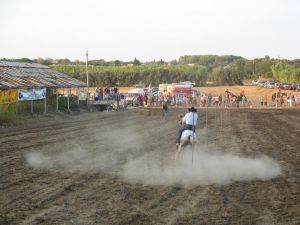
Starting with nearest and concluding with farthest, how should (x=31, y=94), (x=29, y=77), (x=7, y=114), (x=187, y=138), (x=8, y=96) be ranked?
(x=187, y=138), (x=7, y=114), (x=8, y=96), (x=31, y=94), (x=29, y=77)

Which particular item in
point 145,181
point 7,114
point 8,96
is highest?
point 8,96

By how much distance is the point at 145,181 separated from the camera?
12.4 metres

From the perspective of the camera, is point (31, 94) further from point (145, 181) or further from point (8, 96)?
point (145, 181)

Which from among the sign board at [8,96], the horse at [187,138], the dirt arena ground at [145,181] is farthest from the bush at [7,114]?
the horse at [187,138]

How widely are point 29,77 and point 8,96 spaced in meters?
5.78

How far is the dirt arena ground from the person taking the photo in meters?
9.23

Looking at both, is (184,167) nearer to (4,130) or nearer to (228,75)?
(4,130)

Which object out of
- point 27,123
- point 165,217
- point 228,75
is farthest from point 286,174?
point 228,75

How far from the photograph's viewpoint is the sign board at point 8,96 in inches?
1198

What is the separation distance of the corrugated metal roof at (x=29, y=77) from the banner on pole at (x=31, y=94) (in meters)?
0.34

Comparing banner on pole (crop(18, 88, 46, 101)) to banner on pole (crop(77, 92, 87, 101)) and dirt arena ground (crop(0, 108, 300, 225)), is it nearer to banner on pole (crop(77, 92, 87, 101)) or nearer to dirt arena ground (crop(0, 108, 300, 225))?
banner on pole (crop(77, 92, 87, 101))

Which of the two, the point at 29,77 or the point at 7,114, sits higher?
the point at 29,77

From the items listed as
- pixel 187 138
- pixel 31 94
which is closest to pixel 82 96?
pixel 31 94

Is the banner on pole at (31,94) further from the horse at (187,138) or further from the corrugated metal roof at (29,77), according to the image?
the horse at (187,138)
